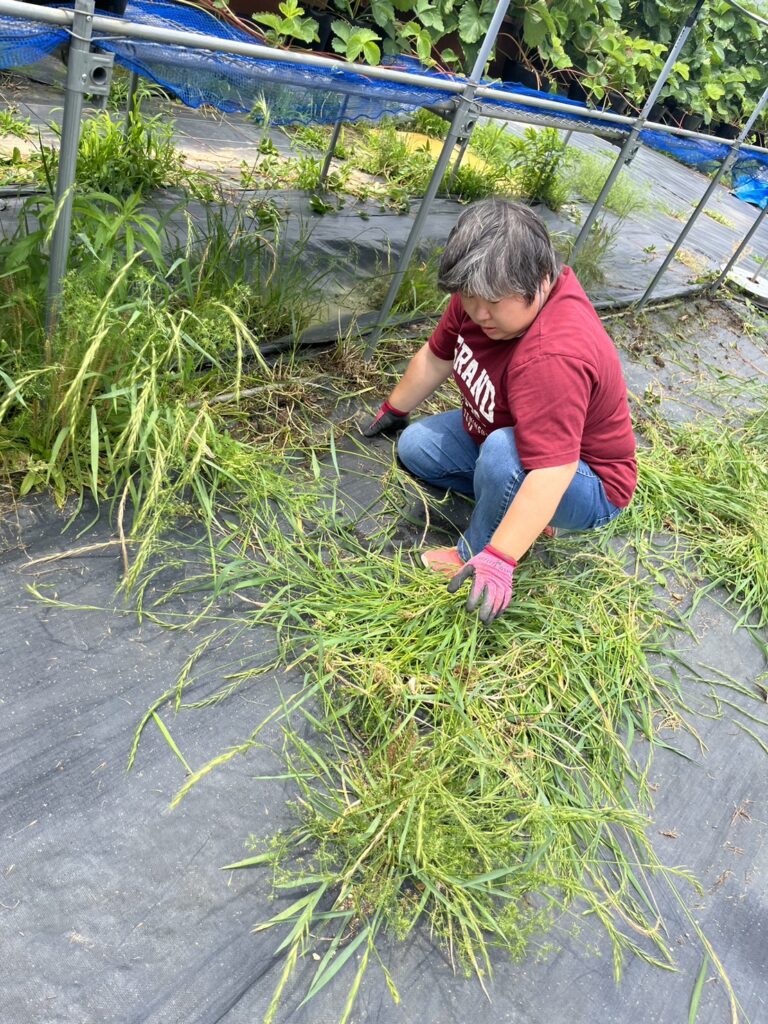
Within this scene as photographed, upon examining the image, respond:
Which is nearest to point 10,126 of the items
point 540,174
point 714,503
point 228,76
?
point 228,76

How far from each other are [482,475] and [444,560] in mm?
253

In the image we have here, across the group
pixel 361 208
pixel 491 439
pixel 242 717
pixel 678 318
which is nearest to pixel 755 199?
pixel 678 318

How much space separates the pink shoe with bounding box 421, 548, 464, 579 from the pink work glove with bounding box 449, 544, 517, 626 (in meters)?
0.24

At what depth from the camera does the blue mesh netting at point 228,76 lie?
1.45 m

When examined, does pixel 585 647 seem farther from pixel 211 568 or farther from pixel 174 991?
pixel 174 991

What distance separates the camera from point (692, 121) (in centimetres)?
1055

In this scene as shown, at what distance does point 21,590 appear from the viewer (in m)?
1.55

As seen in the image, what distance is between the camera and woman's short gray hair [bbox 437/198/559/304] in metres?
1.54

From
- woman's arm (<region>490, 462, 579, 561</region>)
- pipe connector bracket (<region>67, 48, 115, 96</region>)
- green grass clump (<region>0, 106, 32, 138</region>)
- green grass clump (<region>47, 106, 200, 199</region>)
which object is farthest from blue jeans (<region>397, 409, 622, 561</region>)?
green grass clump (<region>0, 106, 32, 138</region>)

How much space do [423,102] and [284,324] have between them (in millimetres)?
789

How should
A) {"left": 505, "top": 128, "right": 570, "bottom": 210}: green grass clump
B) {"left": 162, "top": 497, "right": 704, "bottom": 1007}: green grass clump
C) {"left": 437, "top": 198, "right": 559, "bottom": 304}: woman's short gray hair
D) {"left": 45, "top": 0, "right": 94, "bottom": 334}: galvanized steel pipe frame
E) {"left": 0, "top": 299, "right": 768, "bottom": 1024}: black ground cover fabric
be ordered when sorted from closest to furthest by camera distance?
{"left": 0, "top": 299, "right": 768, "bottom": 1024}: black ground cover fabric, {"left": 162, "top": 497, "right": 704, "bottom": 1007}: green grass clump, {"left": 45, "top": 0, "right": 94, "bottom": 334}: galvanized steel pipe frame, {"left": 437, "top": 198, "right": 559, "bottom": 304}: woman's short gray hair, {"left": 505, "top": 128, "right": 570, "bottom": 210}: green grass clump

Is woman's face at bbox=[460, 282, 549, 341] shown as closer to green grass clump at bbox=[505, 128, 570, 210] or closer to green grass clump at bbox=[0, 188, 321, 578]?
green grass clump at bbox=[0, 188, 321, 578]

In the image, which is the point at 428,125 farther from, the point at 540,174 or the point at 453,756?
the point at 453,756

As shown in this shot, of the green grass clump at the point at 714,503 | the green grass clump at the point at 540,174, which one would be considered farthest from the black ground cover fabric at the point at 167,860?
the green grass clump at the point at 540,174
